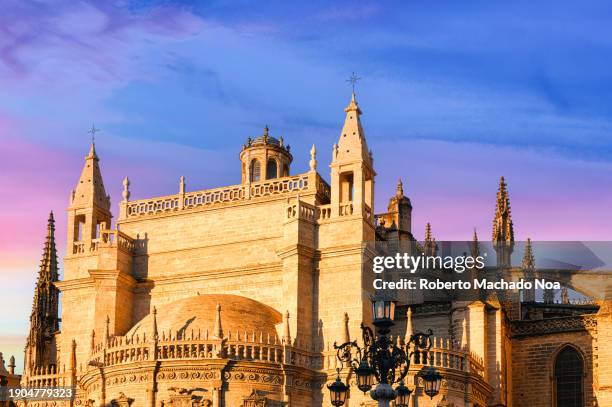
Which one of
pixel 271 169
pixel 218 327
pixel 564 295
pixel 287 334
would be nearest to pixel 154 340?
pixel 218 327

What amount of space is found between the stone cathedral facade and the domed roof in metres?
0.07

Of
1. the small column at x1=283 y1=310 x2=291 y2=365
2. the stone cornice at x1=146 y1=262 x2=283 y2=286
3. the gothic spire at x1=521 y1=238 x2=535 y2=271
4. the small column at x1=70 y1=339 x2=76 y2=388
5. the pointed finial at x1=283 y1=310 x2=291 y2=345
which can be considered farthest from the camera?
the gothic spire at x1=521 y1=238 x2=535 y2=271

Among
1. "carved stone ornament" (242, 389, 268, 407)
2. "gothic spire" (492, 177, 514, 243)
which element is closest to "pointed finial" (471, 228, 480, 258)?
"gothic spire" (492, 177, 514, 243)

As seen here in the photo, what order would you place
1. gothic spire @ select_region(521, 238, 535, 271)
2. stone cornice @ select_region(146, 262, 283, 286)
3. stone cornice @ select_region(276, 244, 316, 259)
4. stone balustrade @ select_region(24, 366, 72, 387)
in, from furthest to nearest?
1. gothic spire @ select_region(521, 238, 535, 271)
2. stone cornice @ select_region(146, 262, 283, 286)
3. stone balustrade @ select_region(24, 366, 72, 387)
4. stone cornice @ select_region(276, 244, 316, 259)

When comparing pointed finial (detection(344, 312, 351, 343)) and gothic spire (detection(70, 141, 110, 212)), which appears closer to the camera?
pointed finial (detection(344, 312, 351, 343))

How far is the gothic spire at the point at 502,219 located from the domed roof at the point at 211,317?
51.8 feet

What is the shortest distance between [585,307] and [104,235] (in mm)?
22267

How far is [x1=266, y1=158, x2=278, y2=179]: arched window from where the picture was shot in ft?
169

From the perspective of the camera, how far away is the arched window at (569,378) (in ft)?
163

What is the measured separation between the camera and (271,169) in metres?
51.8

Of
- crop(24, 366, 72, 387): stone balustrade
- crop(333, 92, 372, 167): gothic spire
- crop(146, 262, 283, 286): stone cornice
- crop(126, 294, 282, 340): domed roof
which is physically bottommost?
crop(24, 366, 72, 387): stone balustrade

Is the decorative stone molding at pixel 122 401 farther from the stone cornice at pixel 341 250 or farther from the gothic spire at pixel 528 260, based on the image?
the gothic spire at pixel 528 260

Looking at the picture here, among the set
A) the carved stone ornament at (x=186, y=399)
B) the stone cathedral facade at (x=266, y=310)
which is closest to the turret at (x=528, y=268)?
the stone cathedral facade at (x=266, y=310)

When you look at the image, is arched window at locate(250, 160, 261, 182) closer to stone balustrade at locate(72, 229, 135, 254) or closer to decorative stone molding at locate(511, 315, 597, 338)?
stone balustrade at locate(72, 229, 135, 254)
